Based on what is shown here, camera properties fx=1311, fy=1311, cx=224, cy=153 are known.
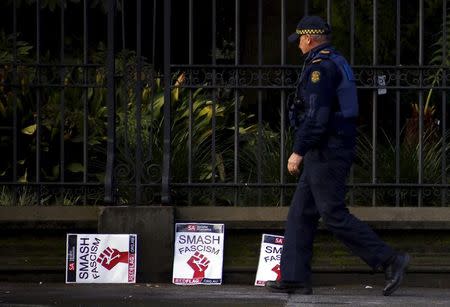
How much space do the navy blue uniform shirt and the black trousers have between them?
0.30 ft

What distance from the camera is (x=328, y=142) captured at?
8289 millimetres

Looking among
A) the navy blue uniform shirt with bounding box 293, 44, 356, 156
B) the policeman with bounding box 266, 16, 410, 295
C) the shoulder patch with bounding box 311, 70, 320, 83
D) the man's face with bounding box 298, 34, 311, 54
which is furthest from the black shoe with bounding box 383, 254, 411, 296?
the man's face with bounding box 298, 34, 311, 54

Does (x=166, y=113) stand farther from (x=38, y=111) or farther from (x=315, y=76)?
(x=315, y=76)

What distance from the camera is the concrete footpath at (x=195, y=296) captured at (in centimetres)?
823

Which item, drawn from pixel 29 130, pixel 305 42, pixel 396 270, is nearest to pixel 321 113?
pixel 305 42

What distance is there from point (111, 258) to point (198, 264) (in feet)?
2.03

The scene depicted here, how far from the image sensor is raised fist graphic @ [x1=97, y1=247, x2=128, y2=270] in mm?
9297

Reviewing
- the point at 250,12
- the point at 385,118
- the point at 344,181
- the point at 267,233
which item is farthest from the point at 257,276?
the point at 250,12

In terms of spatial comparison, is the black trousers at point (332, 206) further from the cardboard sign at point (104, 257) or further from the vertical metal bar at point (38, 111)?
the vertical metal bar at point (38, 111)

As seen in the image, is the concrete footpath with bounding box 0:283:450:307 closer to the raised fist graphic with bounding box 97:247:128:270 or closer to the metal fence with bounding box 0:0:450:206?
the raised fist graphic with bounding box 97:247:128:270

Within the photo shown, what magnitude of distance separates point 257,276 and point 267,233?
1.11 ft

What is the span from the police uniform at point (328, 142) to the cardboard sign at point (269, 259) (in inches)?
33.5

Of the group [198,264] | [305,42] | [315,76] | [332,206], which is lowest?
[198,264]

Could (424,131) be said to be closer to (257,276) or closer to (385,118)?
(385,118)
